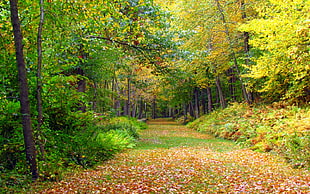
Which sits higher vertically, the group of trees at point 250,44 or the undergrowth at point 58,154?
the group of trees at point 250,44

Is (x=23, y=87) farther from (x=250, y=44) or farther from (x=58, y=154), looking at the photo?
(x=250, y=44)

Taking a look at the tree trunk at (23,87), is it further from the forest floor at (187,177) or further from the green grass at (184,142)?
the green grass at (184,142)

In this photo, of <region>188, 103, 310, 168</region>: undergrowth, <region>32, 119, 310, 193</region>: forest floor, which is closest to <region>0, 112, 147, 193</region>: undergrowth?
<region>32, 119, 310, 193</region>: forest floor

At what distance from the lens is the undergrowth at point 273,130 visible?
7.30 m

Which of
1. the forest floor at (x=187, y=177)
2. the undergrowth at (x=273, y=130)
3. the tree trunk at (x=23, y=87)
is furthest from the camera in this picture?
the undergrowth at (x=273, y=130)

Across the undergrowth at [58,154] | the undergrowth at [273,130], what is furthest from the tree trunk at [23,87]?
the undergrowth at [273,130]

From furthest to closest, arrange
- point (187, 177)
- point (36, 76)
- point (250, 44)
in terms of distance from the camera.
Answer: point (250, 44)
point (187, 177)
point (36, 76)

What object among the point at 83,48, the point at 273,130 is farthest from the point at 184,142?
the point at 83,48

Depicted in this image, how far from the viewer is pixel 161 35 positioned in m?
7.75

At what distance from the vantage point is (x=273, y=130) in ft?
32.4

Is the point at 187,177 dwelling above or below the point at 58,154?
below

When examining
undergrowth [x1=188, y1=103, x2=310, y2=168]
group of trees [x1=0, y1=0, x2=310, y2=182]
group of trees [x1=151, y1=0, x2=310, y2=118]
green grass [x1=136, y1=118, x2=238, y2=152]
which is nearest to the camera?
group of trees [x1=0, y1=0, x2=310, y2=182]

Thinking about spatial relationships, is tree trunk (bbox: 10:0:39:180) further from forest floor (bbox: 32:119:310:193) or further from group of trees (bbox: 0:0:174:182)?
forest floor (bbox: 32:119:310:193)

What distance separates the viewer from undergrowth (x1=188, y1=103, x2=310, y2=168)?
7.30 metres
